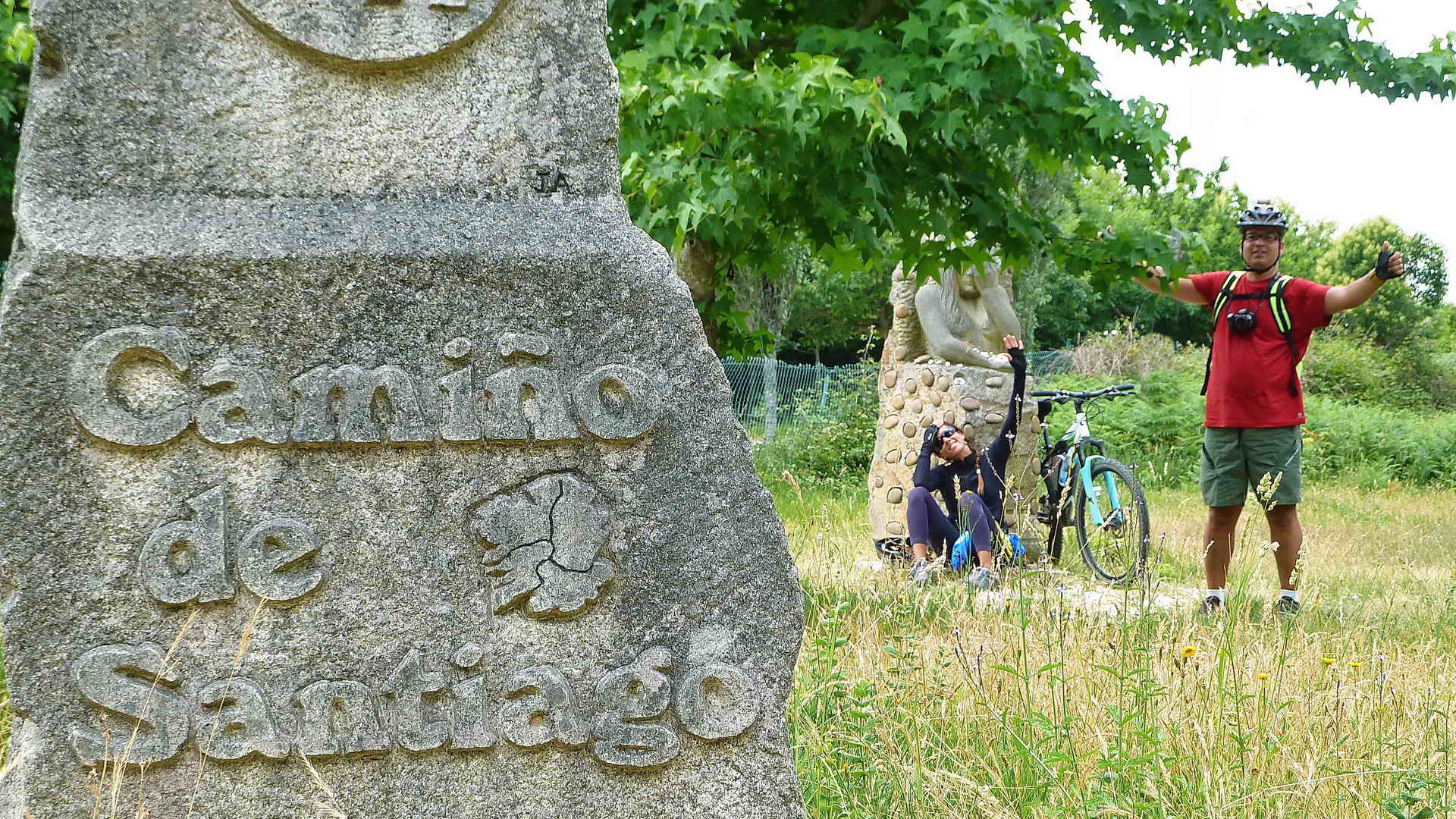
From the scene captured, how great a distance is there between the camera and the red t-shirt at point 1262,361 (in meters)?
4.85

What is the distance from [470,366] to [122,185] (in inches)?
25.6

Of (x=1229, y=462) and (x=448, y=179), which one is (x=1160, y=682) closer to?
(x=1229, y=462)

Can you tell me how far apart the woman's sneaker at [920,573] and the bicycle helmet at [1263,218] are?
2001 mm

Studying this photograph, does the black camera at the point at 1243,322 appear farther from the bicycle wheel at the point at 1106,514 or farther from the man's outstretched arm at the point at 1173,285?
the bicycle wheel at the point at 1106,514

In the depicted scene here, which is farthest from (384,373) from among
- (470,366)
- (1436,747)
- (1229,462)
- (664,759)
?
(1229,462)

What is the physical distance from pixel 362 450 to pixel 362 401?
0.09 metres

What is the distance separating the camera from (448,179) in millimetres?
2139

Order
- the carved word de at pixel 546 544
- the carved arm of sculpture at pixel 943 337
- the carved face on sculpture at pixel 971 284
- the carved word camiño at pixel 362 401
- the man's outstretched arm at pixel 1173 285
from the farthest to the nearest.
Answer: the carved face on sculpture at pixel 971 284, the carved arm of sculpture at pixel 943 337, the man's outstretched arm at pixel 1173 285, the carved word de at pixel 546 544, the carved word camiño at pixel 362 401

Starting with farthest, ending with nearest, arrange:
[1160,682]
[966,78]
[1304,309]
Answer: [1304,309] → [966,78] → [1160,682]

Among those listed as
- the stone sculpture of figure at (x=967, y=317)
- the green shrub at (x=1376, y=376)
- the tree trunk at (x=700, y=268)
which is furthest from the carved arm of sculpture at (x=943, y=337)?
the green shrub at (x=1376, y=376)

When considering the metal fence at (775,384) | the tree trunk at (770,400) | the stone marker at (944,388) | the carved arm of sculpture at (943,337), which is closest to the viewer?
the stone marker at (944,388)

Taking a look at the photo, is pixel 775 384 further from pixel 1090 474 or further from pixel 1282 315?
pixel 1282 315

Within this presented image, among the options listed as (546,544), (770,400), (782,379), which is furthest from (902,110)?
(782,379)

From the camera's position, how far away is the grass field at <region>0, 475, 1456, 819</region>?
2613 mm
